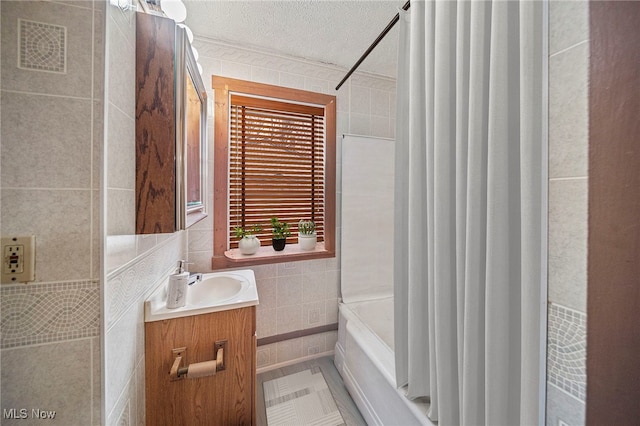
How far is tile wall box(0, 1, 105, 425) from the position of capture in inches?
21.7

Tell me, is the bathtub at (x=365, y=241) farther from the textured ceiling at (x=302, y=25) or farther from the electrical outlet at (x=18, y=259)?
the electrical outlet at (x=18, y=259)

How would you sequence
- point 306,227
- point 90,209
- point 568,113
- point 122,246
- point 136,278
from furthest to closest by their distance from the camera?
point 306,227 → point 136,278 → point 122,246 → point 90,209 → point 568,113

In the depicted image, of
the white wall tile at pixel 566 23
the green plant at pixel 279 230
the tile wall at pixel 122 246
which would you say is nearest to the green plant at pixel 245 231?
the green plant at pixel 279 230

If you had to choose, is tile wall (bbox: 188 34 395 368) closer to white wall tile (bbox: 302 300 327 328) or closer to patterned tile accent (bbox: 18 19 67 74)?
white wall tile (bbox: 302 300 327 328)

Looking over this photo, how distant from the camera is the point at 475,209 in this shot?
0.64 meters

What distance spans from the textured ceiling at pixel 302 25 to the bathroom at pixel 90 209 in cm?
78

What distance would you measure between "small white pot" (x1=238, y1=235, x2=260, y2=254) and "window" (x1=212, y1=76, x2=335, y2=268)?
6 cm

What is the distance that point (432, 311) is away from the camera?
78 cm

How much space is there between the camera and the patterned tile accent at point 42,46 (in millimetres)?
552

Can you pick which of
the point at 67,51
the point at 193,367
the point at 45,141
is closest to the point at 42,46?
the point at 67,51

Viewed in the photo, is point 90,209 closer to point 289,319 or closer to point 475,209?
point 475,209

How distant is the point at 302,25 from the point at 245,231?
141 centimetres

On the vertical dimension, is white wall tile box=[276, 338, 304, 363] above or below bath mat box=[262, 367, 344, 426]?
above

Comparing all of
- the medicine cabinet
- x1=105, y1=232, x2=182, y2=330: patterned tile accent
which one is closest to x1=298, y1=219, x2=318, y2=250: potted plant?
x1=105, y1=232, x2=182, y2=330: patterned tile accent
